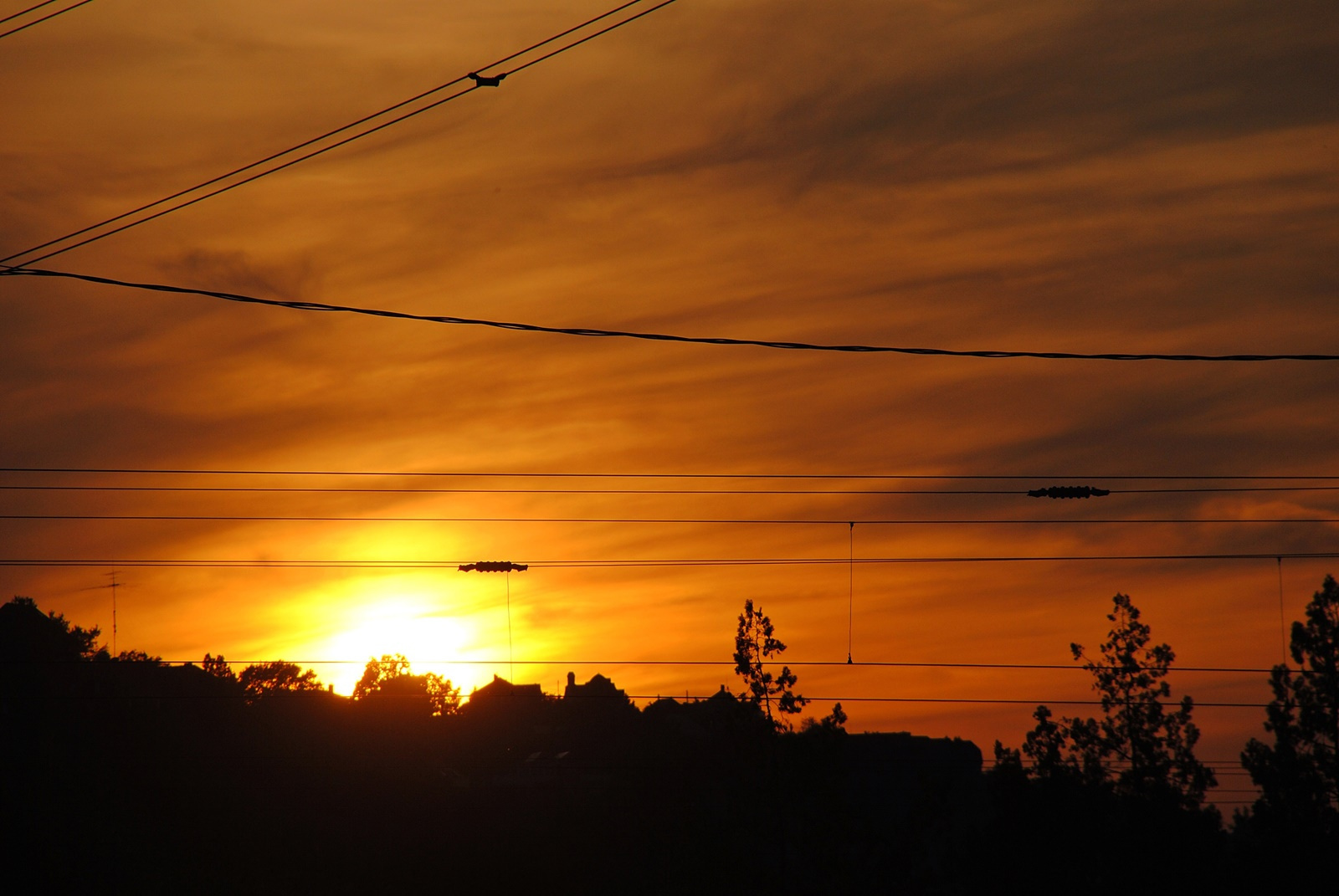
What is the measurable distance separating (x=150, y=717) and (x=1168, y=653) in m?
47.5

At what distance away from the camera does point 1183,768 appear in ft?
Answer: 177

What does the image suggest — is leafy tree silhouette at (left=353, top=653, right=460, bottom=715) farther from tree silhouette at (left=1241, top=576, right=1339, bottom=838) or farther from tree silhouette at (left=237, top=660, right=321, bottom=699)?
tree silhouette at (left=1241, top=576, right=1339, bottom=838)

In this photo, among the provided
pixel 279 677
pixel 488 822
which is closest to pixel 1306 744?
pixel 488 822

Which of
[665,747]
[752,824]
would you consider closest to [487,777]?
[665,747]

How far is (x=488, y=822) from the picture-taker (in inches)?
2334

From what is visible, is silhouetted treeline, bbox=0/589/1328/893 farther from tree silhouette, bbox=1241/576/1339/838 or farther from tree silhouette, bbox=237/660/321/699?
tree silhouette, bbox=237/660/321/699

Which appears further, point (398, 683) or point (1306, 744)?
point (398, 683)

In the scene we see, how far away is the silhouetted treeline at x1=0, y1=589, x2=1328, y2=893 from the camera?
4950 cm

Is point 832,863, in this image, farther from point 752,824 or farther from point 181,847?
point 181,847

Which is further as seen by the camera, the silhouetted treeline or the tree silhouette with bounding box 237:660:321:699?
the tree silhouette with bounding box 237:660:321:699

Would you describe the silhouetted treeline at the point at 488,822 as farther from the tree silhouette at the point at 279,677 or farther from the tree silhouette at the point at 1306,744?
the tree silhouette at the point at 279,677

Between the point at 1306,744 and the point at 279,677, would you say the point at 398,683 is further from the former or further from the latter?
the point at 1306,744

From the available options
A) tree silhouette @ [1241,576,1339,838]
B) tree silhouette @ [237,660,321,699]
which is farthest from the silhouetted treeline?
tree silhouette @ [237,660,321,699]

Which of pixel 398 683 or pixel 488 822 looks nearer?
pixel 488 822
